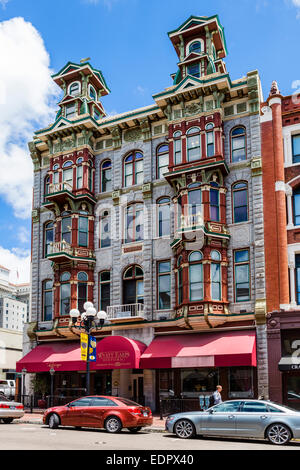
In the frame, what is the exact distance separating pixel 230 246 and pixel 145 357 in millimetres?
7322

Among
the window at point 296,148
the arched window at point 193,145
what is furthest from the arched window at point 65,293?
the window at point 296,148

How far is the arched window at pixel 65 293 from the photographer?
31.2 metres

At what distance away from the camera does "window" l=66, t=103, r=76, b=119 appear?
1374 inches

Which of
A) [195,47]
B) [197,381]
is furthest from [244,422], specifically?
[195,47]

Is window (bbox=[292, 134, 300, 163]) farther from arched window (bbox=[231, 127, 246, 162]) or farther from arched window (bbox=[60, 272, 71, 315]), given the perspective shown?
arched window (bbox=[60, 272, 71, 315])

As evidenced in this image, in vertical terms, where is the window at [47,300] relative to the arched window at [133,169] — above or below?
below

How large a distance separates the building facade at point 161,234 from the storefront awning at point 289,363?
3.05ft

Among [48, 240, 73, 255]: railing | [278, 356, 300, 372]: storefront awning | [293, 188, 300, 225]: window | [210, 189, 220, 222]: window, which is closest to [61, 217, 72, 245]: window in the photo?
[48, 240, 73, 255]: railing

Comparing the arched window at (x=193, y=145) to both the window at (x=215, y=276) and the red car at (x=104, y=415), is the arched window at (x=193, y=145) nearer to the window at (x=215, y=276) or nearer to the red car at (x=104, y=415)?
the window at (x=215, y=276)

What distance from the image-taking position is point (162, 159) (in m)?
31.1

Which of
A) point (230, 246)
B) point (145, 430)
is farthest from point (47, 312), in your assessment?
point (145, 430)

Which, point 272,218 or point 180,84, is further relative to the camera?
point 180,84
